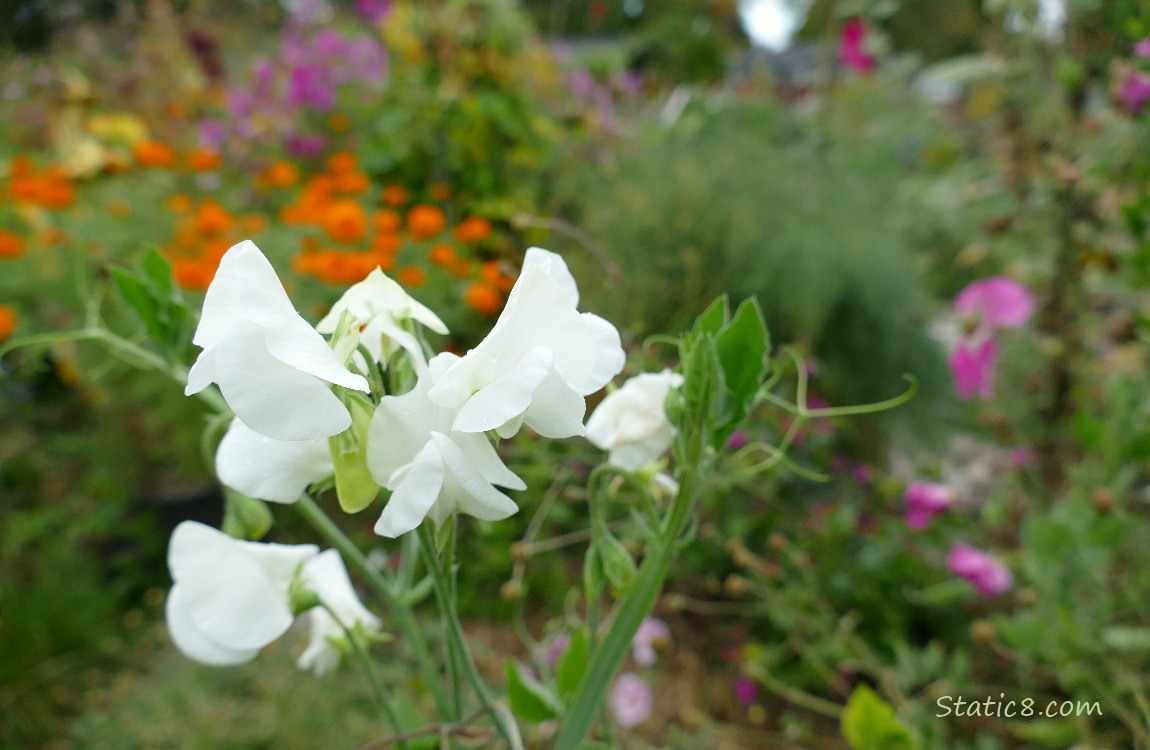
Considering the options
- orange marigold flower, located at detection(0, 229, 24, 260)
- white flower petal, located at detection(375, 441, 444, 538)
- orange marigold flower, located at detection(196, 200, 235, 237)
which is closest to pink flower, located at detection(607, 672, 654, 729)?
white flower petal, located at detection(375, 441, 444, 538)

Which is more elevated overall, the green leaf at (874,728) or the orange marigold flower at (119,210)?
the orange marigold flower at (119,210)

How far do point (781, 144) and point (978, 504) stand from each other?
5.94 feet

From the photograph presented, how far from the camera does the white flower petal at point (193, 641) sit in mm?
408

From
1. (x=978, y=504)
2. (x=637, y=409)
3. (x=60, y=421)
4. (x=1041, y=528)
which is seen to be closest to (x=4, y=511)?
(x=60, y=421)

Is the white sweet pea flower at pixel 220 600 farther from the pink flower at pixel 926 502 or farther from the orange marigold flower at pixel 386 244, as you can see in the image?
the orange marigold flower at pixel 386 244

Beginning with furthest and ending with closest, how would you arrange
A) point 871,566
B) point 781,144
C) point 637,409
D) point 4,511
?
point 781,144, point 4,511, point 871,566, point 637,409

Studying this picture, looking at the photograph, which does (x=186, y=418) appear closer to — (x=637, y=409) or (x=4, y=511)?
(x=4, y=511)

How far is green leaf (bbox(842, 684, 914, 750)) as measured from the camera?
658mm

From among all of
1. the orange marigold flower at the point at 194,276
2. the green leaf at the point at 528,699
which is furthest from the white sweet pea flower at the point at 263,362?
the orange marigold flower at the point at 194,276

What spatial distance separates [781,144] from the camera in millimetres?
3152

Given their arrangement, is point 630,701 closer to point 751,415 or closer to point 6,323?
point 751,415

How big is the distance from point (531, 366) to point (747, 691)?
134 cm

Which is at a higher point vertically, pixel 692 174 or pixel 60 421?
pixel 692 174

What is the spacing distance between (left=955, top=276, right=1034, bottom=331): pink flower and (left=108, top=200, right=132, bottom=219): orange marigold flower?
2.55 meters
